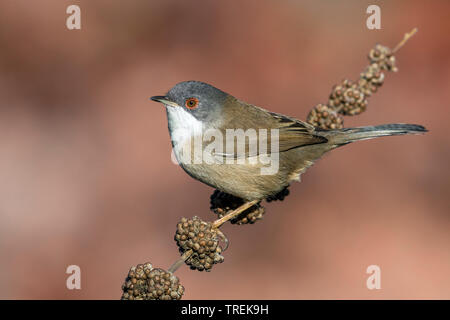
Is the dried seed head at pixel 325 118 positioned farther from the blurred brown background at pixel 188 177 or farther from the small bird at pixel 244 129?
the blurred brown background at pixel 188 177

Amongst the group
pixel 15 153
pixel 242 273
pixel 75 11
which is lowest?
pixel 242 273

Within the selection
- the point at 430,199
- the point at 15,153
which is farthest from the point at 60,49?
the point at 430,199

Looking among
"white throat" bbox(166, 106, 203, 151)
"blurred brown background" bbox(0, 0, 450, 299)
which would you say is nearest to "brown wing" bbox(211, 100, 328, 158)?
"white throat" bbox(166, 106, 203, 151)

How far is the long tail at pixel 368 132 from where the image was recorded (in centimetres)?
467

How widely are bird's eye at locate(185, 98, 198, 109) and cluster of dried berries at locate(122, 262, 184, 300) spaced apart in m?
1.65

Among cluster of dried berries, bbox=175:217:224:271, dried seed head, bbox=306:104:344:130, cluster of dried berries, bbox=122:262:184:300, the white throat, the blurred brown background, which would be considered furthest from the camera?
the blurred brown background

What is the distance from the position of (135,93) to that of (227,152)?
5053 mm

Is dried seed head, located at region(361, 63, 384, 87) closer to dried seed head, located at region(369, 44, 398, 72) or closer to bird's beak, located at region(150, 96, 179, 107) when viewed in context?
dried seed head, located at region(369, 44, 398, 72)

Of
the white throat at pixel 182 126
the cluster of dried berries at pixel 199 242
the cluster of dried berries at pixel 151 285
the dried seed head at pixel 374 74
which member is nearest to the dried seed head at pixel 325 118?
the dried seed head at pixel 374 74

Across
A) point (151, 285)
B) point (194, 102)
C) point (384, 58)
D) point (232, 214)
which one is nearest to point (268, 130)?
point (194, 102)

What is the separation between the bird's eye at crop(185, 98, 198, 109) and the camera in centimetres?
471

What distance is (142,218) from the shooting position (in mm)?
7738

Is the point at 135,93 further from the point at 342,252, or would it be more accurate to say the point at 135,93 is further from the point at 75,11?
the point at 342,252

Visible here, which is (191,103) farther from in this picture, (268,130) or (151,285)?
(151,285)
